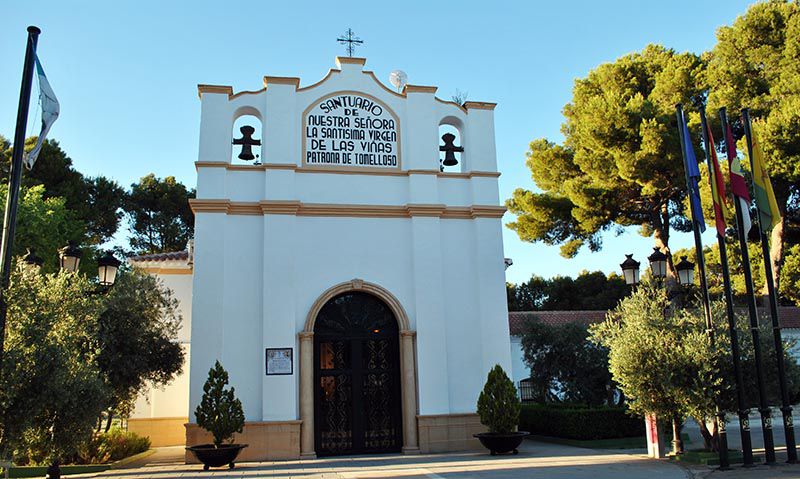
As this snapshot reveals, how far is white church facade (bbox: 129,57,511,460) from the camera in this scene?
1468cm

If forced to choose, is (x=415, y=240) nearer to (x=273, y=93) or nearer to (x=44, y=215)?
(x=273, y=93)

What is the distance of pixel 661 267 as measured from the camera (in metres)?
13.2

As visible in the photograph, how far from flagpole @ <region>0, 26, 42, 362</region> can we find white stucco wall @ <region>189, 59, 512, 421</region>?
6.16 metres

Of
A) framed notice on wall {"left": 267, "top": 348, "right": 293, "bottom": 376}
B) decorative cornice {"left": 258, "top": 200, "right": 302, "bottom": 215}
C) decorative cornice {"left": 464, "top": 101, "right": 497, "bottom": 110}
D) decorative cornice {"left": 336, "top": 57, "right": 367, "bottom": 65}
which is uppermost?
decorative cornice {"left": 336, "top": 57, "right": 367, "bottom": 65}

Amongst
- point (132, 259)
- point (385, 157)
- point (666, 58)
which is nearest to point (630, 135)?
point (666, 58)

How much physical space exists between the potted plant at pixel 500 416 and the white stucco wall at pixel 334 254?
1.26 meters

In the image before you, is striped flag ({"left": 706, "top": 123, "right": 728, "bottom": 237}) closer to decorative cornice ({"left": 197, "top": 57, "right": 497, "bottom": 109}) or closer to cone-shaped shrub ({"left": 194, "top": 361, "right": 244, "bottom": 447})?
decorative cornice ({"left": 197, "top": 57, "right": 497, "bottom": 109})

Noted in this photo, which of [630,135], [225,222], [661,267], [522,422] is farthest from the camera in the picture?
[630,135]

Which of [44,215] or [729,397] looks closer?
[729,397]

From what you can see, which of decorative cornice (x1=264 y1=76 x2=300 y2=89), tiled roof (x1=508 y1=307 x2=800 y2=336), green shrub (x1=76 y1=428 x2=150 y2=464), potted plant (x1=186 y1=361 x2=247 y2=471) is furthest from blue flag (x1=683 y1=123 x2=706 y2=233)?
tiled roof (x1=508 y1=307 x2=800 y2=336)

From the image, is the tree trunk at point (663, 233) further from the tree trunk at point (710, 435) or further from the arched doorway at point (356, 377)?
the arched doorway at point (356, 377)

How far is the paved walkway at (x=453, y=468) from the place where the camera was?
36.2 feet

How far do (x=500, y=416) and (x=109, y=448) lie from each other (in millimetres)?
8717

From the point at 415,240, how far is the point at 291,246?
299cm
